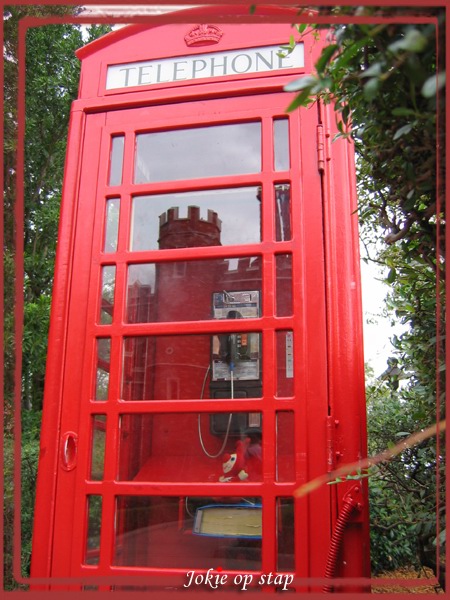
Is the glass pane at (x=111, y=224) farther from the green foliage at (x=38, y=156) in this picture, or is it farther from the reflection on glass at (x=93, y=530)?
the green foliage at (x=38, y=156)

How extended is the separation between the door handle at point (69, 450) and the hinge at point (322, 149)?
161cm

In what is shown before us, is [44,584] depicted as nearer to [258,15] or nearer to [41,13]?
[258,15]

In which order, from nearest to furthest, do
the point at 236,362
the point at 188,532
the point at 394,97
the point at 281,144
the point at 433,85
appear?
the point at 433,85 → the point at 394,97 → the point at 188,532 → the point at 236,362 → the point at 281,144

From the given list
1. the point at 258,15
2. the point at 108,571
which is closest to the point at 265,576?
the point at 108,571

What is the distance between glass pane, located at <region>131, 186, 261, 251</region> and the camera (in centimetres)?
259

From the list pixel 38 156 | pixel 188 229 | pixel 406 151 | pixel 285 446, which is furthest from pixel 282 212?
pixel 38 156

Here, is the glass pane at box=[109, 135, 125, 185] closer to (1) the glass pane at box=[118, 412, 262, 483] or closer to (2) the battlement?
(2) the battlement

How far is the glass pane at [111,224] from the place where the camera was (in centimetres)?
271

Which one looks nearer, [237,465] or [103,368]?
[237,465]

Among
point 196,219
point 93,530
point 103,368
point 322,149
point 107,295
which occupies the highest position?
point 322,149

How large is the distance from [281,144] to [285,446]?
137 cm

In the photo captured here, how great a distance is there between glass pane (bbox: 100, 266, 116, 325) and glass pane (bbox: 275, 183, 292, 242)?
791mm

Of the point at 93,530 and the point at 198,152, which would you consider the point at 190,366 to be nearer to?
the point at 93,530

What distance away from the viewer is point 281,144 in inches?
104
